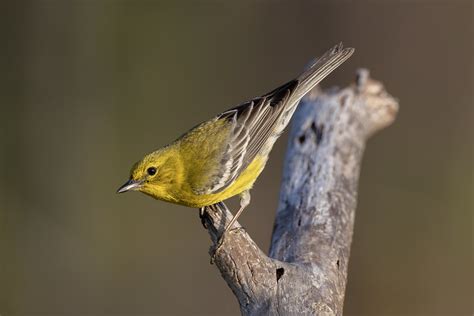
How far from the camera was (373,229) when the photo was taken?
402 inches

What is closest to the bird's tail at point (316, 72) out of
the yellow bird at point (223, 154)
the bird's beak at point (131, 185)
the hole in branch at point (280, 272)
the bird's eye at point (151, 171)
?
the yellow bird at point (223, 154)

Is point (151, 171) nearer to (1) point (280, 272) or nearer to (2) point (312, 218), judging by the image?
(2) point (312, 218)

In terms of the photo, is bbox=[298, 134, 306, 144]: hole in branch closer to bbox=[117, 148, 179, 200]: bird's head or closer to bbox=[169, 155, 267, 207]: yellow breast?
bbox=[169, 155, 267, 207]: yellow breast

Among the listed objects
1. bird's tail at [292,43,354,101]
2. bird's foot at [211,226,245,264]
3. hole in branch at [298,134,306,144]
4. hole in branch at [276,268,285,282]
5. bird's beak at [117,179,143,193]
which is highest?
bird's tail at [292,43,354,101]

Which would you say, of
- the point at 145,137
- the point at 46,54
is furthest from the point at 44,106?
the point at 145,137

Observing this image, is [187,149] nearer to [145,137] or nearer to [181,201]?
[181,201]

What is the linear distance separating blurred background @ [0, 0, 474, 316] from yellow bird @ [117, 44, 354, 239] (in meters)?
3.92

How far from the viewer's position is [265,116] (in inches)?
255

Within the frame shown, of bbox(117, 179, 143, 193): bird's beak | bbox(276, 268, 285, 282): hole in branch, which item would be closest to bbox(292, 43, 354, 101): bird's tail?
bbox(117, 179, 143, 193): bird's beak

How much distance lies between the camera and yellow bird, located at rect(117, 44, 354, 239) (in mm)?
5760

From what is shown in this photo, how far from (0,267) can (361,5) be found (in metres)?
7.40

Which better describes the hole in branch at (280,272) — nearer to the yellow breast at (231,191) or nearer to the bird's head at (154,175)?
the yellow breast at (231,191)

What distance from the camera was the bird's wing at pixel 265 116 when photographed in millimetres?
6242

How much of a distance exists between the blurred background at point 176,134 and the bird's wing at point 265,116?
389 centimetres
